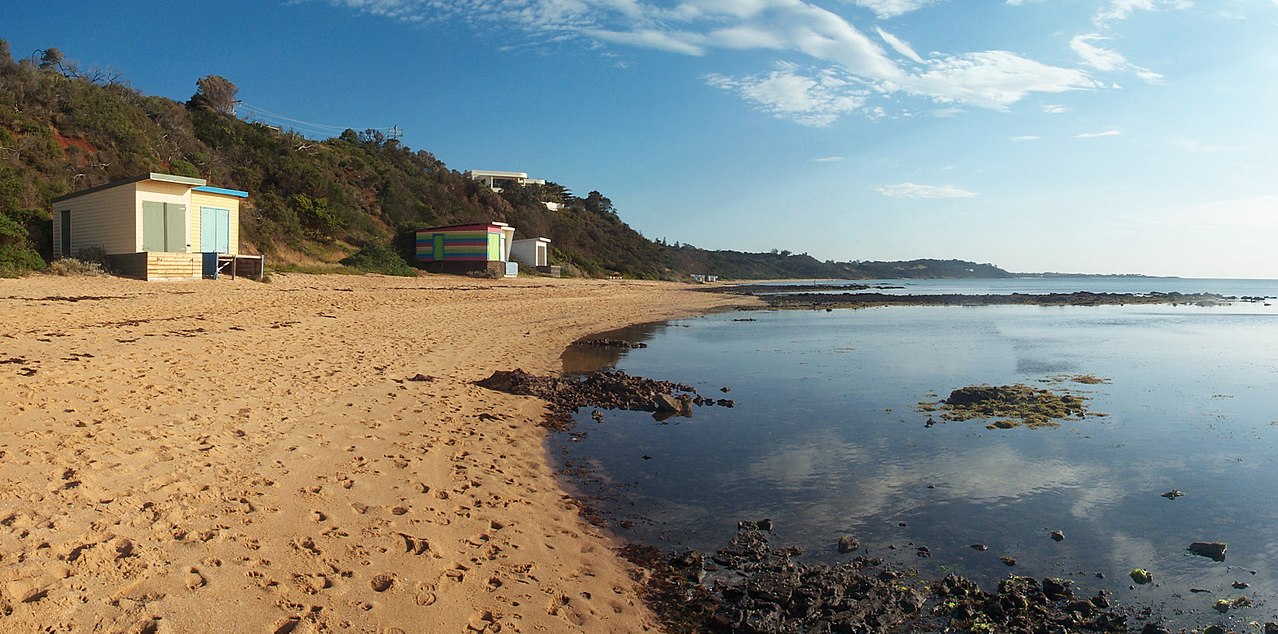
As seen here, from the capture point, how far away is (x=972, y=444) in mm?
9539

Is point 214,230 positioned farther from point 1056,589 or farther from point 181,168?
point 1056,589

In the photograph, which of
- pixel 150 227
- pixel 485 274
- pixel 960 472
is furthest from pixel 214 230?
pixel 960 472

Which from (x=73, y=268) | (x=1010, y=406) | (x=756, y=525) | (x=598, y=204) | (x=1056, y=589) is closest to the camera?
(x=1056, y=589)

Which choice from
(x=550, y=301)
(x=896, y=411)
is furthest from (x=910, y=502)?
(x=550, y=301)

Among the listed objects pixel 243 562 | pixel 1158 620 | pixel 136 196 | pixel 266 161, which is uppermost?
pixel 266 161

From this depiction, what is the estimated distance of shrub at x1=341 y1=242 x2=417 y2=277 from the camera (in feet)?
123

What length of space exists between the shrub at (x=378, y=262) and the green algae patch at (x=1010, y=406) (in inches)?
1213

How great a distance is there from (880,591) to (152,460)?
5.72 meters

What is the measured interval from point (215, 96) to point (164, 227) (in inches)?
1307

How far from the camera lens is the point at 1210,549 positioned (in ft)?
19.4

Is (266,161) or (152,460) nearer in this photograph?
(152,460)

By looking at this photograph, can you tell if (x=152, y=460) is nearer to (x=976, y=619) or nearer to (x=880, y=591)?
(x=880, y=591)

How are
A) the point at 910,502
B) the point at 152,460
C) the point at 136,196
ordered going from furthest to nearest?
the point at 136,196, the point at 910,502, the point at 152,460

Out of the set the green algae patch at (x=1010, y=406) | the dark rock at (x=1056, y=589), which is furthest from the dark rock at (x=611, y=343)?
the dark rock at (x=1056, y=589)
